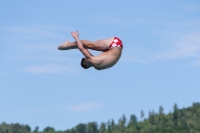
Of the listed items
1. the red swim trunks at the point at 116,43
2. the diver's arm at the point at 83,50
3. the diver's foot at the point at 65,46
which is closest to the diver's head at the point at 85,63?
the diver's arm at the point at 83,50

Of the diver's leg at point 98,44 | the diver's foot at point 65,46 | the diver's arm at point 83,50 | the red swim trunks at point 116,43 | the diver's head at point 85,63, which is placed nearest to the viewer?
the diver's arm at point 83,50

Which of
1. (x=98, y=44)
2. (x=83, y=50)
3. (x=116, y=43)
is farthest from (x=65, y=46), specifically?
(x=116, y=43)

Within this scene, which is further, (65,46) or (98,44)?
(98,44)

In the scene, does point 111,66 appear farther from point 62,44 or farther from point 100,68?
point 62,44

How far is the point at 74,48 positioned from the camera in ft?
83.8

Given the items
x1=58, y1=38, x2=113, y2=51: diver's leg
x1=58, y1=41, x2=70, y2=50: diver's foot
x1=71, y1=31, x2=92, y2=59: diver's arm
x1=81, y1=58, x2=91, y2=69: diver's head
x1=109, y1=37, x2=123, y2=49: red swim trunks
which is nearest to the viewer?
x1=71, y1=31, x2=92, y2=59: diver's arm

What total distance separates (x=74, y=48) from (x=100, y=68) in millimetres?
1399

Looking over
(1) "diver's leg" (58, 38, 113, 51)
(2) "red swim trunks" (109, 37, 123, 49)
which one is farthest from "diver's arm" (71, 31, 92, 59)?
(2) "red swim trunks" (109, 37, 123, 49)

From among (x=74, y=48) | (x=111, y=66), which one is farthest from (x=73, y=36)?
(x=111, y=66)

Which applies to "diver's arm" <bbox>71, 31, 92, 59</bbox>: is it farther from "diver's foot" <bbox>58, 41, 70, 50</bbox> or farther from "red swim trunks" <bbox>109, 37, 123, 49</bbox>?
"red swim trunks" <bbox>109, 37, 123, 49</bbox>

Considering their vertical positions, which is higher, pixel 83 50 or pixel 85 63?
pixel 83 50

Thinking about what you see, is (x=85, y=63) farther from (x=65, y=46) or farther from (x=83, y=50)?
(x=65, y=46)

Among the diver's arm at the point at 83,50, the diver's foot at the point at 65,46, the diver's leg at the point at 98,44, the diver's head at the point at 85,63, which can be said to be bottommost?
the diver's head at the point at 85,63

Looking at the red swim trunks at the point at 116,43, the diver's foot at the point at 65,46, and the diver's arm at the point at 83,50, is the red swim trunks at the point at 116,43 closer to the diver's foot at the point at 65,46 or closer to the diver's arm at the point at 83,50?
the diver's arm at the point at 83,50
